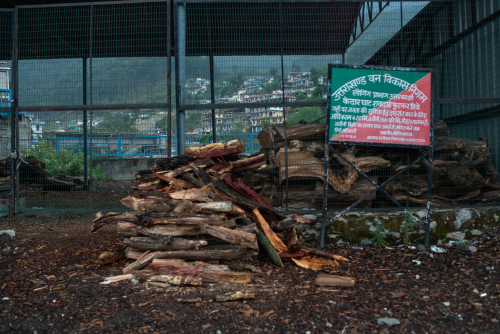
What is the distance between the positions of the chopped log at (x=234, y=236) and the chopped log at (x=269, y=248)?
1.13 feet

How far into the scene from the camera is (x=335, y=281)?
13.4 feet

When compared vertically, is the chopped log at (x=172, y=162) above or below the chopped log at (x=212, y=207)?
above

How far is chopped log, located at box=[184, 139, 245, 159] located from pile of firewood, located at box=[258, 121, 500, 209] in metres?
0.93

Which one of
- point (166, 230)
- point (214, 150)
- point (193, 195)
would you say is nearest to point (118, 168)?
point (214, 150)

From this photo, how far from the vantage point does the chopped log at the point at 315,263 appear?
4.68 meters

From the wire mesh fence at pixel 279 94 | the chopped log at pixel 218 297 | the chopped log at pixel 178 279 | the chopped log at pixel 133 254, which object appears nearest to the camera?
the chopped log at pixel 218 297

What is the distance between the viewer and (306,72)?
6258 mm

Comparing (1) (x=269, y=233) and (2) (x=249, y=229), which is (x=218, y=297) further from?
(1) (x=269, y=233)

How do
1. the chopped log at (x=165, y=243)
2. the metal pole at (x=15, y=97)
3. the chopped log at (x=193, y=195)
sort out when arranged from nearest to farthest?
the chopped log at (x=165, y=243) → the chopped log at (x=193, y=195) → the metal pole at (x=15, y=97)

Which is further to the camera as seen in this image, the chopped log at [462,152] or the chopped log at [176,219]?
the chopped log at [462,152]

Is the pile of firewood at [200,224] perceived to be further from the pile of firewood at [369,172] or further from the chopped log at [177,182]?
the pile of firewood at [369,172]

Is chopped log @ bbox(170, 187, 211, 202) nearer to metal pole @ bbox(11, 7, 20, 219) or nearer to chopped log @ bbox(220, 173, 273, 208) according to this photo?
chopped log @ bbox(220, 173, 273, 208)

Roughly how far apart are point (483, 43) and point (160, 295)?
25.4ft

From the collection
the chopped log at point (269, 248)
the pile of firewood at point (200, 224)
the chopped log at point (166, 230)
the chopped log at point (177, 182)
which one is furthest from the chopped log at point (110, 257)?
the chopped log at point (269, 248)
